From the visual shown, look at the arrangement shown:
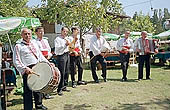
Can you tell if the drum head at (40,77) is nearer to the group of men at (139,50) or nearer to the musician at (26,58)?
the musician at (26,58)

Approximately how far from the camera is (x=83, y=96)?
5949mm

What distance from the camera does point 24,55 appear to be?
14.0 feet

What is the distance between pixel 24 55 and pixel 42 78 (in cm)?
55

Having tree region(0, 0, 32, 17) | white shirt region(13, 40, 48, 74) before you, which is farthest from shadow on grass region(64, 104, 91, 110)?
tree region(0, 0, 32, 17)

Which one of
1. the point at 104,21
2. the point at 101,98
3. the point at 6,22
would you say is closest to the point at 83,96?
the point at 101,98

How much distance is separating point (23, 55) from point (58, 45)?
1.87 metres

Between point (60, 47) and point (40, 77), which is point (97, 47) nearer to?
point (60, 47)

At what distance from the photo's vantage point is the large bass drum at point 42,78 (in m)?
4.12

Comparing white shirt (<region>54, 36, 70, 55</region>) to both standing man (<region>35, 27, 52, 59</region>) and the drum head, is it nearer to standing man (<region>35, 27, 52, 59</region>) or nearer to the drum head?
standing man (<region>35, 27, 52, 59</region>)

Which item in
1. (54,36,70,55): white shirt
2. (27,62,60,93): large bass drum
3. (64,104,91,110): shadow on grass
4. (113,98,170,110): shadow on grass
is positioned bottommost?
(64,104,91,110): shadow on grass

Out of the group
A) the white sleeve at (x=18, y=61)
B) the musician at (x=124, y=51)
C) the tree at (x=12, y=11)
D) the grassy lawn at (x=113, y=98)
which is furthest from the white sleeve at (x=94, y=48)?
the tree at (x=12, y=11)

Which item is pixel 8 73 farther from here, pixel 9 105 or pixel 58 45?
pixel 58 45

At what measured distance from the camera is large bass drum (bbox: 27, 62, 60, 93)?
13.5 feet

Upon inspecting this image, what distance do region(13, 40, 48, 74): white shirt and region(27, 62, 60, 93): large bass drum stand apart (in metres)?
0.19
